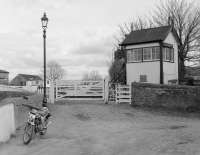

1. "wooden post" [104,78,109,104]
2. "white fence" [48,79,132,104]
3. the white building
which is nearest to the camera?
"white fence" [48,79,132,104]

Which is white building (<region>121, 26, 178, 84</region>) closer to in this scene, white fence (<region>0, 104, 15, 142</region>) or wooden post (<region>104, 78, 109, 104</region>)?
wooden post (<region>104, 78, 109, 104</region>)

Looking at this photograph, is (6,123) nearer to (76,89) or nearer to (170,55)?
(76,89)

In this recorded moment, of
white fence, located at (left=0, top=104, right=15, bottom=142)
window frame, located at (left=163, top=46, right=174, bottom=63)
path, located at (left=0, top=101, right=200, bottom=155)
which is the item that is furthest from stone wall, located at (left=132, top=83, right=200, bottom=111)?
white fence, located at (left=0, top=104, right=15, bottom=142)

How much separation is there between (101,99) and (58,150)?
1344 centimetres

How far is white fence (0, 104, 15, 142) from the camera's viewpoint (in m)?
10.9

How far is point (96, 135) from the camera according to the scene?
1168 centimetres

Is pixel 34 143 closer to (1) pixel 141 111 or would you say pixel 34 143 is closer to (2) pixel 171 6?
(1) pixel 141 111

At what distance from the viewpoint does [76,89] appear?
75.5 feet

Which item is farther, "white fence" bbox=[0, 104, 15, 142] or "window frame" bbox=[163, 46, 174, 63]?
"window frame" bbox=[163, 46, 174, 63]

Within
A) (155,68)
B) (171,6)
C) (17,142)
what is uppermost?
(171,6)

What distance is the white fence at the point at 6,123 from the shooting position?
10.9 metres

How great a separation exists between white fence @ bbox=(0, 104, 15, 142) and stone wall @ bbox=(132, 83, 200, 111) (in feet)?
34.0

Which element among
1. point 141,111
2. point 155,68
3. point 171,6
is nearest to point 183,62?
point 171,6

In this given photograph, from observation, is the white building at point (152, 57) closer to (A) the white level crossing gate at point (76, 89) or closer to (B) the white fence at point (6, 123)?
(A) the white level crossing gate at point (76, 89)
